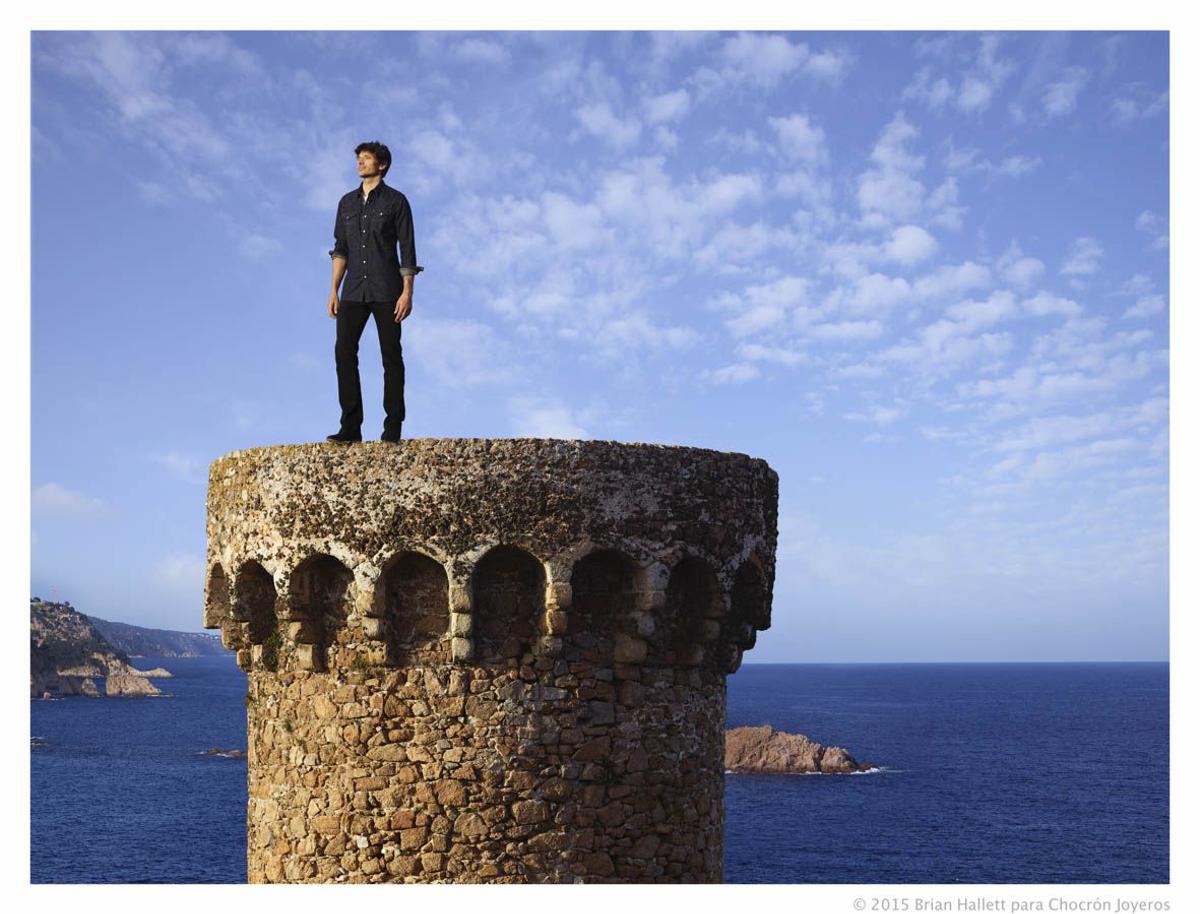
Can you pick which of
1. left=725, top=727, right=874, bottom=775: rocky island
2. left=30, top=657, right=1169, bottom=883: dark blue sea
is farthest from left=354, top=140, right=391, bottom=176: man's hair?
left=725, top=727, right=874, bottom=775: rocky island

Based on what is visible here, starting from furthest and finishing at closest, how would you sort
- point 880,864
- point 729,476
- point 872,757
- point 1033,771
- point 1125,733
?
point 1125,733 → point 872,757 → point 1033,771 → point 880,864 → point 729,476

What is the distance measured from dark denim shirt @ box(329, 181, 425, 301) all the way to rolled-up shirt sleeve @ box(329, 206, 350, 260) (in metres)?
0.04

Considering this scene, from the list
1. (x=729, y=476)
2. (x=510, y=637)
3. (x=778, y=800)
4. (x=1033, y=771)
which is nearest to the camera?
(x=510, y=637)

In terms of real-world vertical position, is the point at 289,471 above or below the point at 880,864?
above

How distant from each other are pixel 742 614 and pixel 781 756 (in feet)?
385

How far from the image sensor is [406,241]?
9.76m

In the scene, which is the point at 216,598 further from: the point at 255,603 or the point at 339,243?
the point at 339,243

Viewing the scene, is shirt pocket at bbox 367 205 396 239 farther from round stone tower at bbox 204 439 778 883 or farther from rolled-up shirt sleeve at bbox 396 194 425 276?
round stone tower at bbox 204 439 778 883

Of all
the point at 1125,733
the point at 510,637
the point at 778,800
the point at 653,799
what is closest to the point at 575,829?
the point at 653,799

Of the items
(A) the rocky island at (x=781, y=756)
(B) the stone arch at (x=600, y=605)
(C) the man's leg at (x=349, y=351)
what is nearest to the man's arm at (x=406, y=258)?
(C) the man's leg at (x=349, y=351)

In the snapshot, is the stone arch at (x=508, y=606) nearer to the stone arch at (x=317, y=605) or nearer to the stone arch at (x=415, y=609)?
the stone arch at (x=415, y=609)

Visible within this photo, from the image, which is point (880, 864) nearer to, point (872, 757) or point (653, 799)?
point (872, 757)

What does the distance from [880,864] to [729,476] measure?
82.8 m
